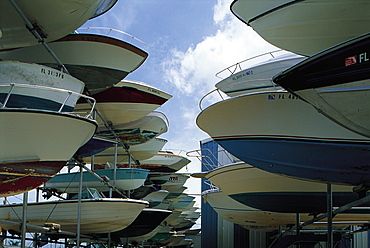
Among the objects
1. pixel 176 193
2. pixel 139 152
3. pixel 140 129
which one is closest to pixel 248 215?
pixel 140 129

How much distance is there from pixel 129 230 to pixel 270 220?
4132 millimetres

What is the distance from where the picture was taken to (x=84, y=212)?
29.2 feet

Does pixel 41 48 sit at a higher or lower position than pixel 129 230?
higher

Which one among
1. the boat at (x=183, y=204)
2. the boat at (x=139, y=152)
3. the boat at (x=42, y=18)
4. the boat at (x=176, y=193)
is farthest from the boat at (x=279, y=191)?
the boat at (x=183, y=204)

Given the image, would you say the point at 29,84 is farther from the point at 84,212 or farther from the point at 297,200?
the point at 297,200

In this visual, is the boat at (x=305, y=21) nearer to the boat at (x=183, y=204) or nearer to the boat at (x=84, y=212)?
the boat at (x=84, y=212)

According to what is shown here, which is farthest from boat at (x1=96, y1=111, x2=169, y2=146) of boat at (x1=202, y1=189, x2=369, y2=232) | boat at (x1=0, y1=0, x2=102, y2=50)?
boat at (x1=0, y1=0, x2=102, y2=50)

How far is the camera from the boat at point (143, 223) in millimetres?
12078

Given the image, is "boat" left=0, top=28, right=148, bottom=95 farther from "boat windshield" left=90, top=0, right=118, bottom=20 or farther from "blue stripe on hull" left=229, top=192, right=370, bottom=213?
"blue stripe on hull" left=229, top=192, right=370, bottom=213

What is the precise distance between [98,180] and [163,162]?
6760 mm

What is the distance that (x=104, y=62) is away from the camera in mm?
8516

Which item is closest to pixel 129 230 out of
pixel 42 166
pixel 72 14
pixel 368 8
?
pixel 42 166

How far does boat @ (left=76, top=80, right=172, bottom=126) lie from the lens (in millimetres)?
10602

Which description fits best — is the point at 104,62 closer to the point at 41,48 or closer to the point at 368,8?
the point at 41,48
